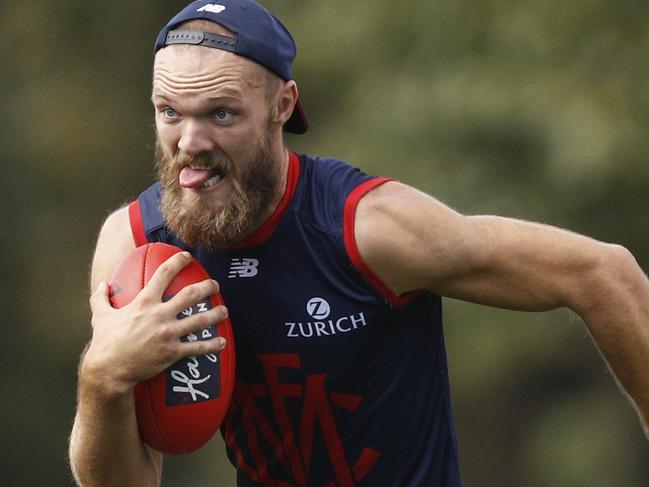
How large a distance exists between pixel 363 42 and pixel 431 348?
661 cm

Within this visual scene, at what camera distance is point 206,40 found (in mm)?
4469

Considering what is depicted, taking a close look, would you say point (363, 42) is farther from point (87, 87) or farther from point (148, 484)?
point (148, 484)

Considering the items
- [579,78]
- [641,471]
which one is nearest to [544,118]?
[579,78]

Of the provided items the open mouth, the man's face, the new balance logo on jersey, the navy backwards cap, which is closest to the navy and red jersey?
the new balance logo on jersey

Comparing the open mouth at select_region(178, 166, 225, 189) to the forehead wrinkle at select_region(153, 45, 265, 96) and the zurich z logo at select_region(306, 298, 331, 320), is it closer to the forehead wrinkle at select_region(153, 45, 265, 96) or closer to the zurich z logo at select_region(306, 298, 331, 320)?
the forehead wrinkle at select_region(153, 45, 265, 96)

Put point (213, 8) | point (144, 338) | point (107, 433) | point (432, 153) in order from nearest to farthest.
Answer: point (144, 338) < point (107, 433) < point (213, 8) < point (432, 153)

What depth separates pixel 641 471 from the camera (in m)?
11.5

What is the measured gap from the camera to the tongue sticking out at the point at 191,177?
173 inches

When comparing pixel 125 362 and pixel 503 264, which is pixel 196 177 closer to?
pixel 125 362

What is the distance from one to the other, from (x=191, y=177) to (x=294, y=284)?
0.46m

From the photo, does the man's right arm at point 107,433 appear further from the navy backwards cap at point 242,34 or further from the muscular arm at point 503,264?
the muscular arm at point 503,264

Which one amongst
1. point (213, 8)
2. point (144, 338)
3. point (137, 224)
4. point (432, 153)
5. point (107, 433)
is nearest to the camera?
point (144, 338)

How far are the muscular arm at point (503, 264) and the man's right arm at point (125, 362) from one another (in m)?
0.51

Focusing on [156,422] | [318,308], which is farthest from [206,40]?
[156,422]
